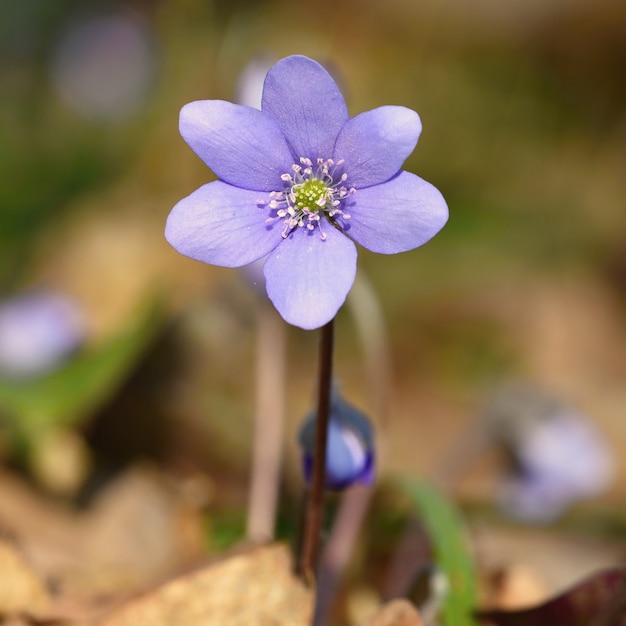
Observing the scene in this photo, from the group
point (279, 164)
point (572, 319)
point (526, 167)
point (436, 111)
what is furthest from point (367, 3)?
point (279, 164)

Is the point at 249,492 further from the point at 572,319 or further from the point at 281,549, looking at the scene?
the point at 572,319

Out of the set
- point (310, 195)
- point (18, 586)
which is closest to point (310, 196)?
point (310, 195)

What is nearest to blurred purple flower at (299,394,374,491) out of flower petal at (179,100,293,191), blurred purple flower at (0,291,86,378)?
flower petal at (179,100,293,191)

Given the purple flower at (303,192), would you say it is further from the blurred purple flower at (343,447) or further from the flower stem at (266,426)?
the flower stem at (266,426)

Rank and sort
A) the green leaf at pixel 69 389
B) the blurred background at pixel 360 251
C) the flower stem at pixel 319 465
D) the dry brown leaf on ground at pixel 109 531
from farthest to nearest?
the blurred background at pixel 360 251
the green leaf at pixel 69 389
the dry brown leaf on ground at pixel 109 531
the flower stem at pixel 319 465

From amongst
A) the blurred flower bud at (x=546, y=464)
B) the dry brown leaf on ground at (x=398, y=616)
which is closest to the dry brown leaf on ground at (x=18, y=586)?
the dry brown leaf on ground at (x=398, y=616)

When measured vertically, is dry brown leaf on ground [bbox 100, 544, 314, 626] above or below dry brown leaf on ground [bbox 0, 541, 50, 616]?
above

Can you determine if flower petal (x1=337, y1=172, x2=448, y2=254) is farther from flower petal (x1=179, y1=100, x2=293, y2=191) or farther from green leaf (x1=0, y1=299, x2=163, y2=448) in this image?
green leaf (x1=0, y1=299, x2=163, y2=448)
